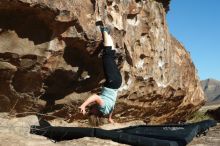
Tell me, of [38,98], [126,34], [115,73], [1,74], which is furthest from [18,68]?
[126,34]

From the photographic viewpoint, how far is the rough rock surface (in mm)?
5715

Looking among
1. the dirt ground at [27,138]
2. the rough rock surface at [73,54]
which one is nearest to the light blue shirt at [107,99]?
the dirt ground at [27,138]

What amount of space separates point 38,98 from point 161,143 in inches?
110

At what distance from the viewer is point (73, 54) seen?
6.53m

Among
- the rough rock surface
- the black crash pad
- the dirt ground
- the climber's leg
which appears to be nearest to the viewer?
the dirt ground

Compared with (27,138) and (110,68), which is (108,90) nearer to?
(110,68)

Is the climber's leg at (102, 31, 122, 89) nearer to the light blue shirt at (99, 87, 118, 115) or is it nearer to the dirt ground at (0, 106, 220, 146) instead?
the light blue shirt at (99, 87, 118, 115)

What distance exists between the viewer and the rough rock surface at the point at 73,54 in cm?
571

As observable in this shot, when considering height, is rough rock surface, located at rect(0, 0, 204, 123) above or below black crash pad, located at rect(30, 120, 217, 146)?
above

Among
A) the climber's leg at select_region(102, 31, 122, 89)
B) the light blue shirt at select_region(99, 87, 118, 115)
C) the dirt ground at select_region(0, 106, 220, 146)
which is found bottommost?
the dirt ground at select_region(0, 106, 220, 146)

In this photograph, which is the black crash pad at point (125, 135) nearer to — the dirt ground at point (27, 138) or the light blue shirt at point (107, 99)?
the dirt ground at point (27, 138)

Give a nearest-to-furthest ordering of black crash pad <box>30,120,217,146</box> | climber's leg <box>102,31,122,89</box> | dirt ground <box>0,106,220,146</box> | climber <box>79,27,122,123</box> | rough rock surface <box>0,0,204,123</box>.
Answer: dirt ground <box>0,106,220,146</box>
black crash pad <box>30,120,217,146</box>
climber <box>79,27,122,123</box>
climber's leg <box>102,31,122,89</box>
rough rock surface <box>0,0,204,123</box>

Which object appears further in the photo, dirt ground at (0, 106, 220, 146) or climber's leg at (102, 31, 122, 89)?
climber's leg at (102, 31, 122, 89)

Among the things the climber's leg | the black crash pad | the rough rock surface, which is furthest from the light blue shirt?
the rough rock surface
